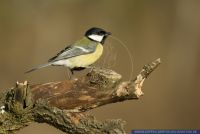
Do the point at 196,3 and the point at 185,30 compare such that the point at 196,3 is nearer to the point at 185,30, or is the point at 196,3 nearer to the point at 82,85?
the point at 185,30

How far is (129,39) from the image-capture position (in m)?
9.98

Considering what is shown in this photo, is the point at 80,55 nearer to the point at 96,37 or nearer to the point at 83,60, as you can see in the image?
the point at 83,60

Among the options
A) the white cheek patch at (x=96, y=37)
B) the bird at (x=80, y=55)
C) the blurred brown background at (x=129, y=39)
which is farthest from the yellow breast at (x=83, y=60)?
the blurred brown background at (x=129, y=39)

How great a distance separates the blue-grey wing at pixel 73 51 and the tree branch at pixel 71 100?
39.5 inches

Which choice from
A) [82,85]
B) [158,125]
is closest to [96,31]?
[82,85]

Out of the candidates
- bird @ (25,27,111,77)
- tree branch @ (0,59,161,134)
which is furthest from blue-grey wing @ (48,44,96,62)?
tree branch @ (0,59,161,134)

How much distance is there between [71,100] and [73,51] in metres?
1.21

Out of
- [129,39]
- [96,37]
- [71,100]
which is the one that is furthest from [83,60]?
[129,39]

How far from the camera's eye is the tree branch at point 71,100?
5.30m

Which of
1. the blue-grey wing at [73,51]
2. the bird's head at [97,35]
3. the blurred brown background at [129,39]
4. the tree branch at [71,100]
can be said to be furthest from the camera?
the blurred brown background at [129,39]

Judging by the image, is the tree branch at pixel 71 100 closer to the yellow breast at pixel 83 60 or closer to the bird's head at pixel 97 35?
the yellow breast at pixel 83 60

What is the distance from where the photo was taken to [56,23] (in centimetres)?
1023

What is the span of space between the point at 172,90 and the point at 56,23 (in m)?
2.02

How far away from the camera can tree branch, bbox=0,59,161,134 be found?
17.4ft
